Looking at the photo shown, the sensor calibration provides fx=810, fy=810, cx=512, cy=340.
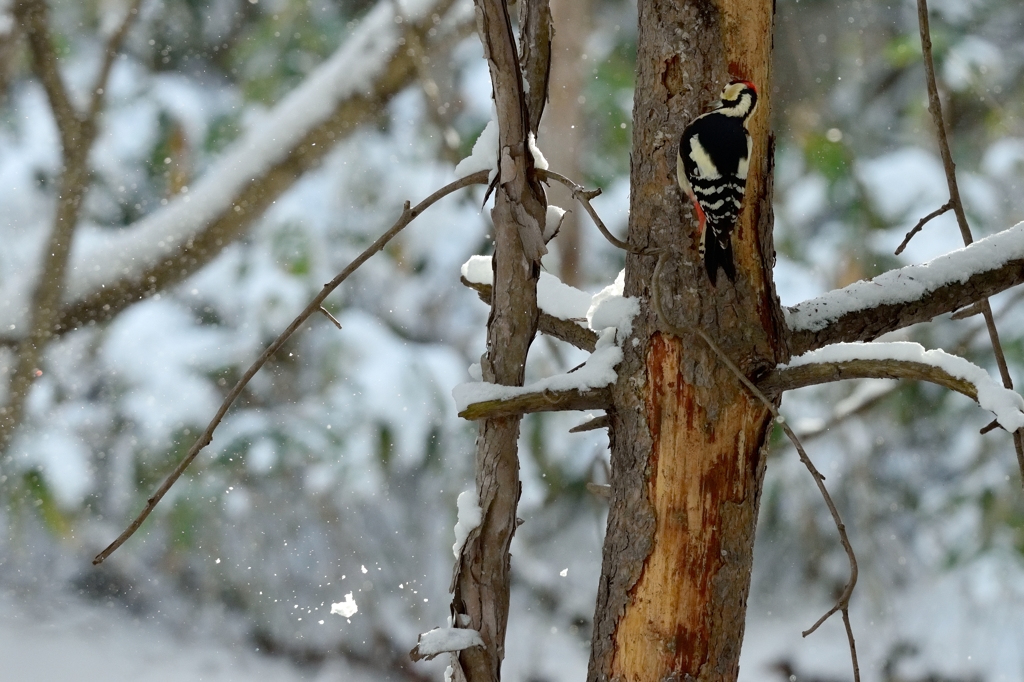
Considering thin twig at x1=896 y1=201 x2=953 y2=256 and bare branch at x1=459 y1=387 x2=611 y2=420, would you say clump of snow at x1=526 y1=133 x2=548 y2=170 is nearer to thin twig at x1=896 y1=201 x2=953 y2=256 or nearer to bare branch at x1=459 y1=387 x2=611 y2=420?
bare branch at x1=459 y1=387 x2=611 y2=420

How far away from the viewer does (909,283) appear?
53 cm

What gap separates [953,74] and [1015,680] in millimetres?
1306

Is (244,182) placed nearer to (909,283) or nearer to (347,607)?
(347,607)

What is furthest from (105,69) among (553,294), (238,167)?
(553,294)

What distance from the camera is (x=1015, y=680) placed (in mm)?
1745

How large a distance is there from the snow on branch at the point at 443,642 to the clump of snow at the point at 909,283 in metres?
0.28

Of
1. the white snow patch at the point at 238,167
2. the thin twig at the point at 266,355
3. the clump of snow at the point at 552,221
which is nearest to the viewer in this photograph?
the thin twig at the point at 266,355

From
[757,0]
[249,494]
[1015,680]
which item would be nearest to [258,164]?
[249,494]

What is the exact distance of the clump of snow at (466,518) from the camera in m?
0.48

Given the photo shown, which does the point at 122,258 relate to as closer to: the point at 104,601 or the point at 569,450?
the point at 104,601

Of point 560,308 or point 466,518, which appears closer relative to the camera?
point 466,518

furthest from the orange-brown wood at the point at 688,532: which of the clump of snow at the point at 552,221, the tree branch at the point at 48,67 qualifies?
the tree branch at the point at 48,67

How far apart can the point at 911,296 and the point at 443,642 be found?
37 cm

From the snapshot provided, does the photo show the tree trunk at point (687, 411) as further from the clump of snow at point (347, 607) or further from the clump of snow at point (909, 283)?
the clump of snow at point (347, 607)
